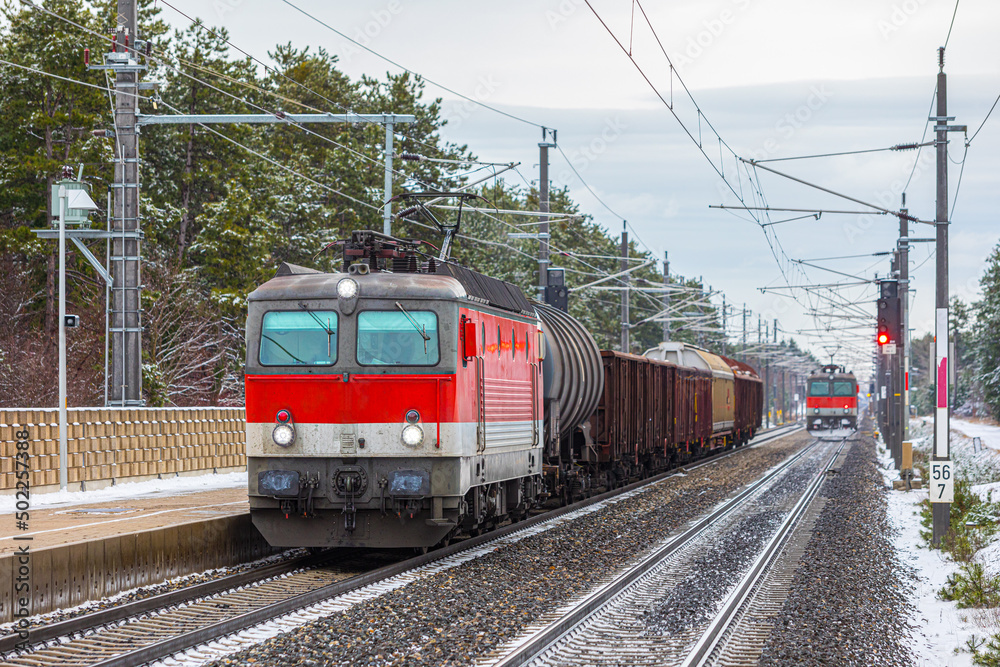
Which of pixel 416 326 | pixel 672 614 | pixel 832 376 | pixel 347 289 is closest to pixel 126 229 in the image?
pixel 347 289

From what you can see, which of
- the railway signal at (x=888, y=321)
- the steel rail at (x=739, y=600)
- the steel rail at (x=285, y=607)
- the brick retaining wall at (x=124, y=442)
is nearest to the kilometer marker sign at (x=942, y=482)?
the steel rail at (x=739, y=600)

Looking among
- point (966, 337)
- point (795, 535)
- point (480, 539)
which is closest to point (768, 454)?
point (795, 535)

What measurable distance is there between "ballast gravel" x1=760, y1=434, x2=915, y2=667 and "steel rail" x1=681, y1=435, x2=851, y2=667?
0.41 meters

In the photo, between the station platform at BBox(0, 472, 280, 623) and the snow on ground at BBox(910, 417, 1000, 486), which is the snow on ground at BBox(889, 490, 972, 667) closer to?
the snow on ground at BBox(910, 417, 1000, 486)

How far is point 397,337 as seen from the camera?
43.2 ft

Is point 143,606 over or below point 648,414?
below

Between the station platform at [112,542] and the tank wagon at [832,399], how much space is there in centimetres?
4765

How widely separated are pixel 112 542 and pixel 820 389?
53938mm

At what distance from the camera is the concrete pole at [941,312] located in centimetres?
1688

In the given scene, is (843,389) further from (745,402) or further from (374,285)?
(374,285)

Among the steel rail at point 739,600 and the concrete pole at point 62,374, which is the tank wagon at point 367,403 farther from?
the concrete pole at point 62,374

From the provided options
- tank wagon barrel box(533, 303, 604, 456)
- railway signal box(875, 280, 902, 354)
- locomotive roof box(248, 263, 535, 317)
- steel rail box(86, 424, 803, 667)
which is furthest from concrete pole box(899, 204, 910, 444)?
locomotive roof box(248, 263, 535, 317)

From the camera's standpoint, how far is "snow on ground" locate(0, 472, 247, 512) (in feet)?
55.1

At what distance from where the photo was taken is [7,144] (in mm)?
40375
